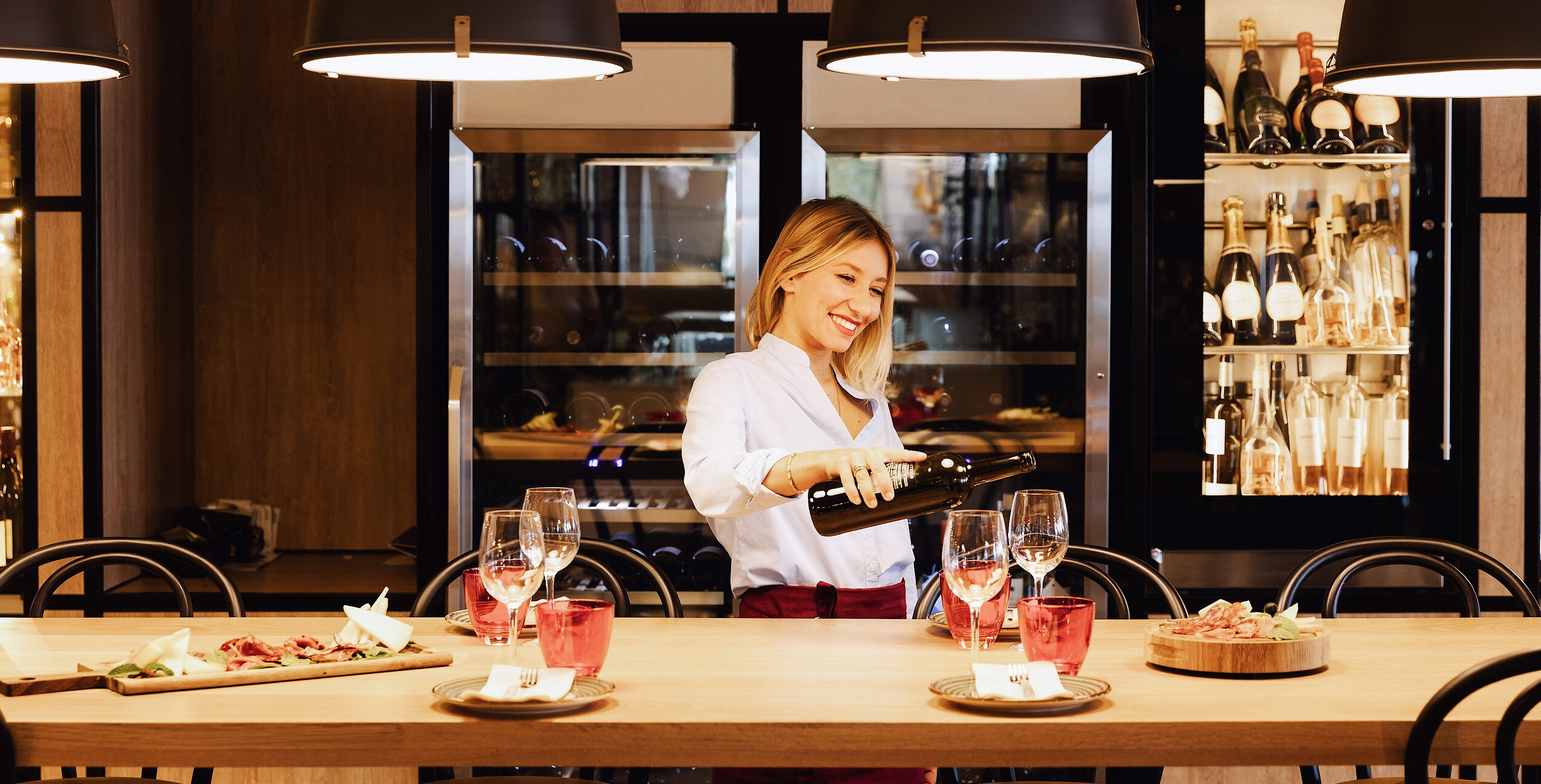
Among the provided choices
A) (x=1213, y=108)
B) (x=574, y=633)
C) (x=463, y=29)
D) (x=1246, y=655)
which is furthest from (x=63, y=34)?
(x=1213, y=108)

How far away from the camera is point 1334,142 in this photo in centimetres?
325

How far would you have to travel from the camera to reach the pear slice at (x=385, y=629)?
5.62 feet

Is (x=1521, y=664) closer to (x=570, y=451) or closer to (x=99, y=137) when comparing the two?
(x=570, y=451)

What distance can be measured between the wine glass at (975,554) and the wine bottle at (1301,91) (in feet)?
7.07

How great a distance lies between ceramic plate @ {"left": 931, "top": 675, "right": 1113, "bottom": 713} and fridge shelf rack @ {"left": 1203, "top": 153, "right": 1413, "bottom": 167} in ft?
6.56

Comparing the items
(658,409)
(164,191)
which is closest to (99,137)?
(164,191)

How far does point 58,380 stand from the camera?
3164mm

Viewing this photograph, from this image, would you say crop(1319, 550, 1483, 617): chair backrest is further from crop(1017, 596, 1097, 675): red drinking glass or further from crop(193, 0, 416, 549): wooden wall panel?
crop(193, 0, 416, 549): wooden wall panel

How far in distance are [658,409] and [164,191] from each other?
4.89 ft

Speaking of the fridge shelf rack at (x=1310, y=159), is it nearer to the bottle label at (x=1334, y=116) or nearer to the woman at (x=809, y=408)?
the bottle label at (x=1334, y=116)

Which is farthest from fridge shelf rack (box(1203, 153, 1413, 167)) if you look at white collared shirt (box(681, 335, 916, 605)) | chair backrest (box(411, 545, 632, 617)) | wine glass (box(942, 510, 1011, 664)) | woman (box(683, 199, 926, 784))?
wine glass (box(942, 510, 1011, 664))

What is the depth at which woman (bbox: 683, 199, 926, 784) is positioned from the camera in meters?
2.18

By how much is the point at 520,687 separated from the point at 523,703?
3cm

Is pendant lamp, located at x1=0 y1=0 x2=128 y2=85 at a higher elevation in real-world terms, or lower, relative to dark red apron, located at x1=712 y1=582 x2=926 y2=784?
higher
